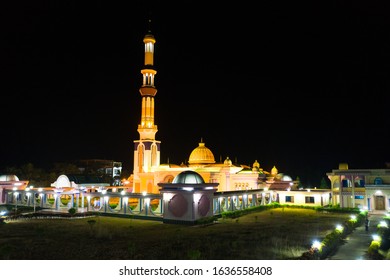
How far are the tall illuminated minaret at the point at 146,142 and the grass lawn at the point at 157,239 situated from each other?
22.6m

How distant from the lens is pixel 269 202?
4628cm

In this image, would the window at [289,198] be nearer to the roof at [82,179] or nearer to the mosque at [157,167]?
the mosque at [157,167]

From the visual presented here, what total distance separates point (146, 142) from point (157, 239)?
34.8m

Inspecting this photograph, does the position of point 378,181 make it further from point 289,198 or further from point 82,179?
point 82,179

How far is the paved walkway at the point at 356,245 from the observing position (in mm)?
17766

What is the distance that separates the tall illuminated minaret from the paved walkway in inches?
1352

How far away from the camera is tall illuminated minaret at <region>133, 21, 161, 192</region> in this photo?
54781 millimetres

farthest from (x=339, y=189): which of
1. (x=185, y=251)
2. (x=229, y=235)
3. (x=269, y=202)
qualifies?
(x=185, y=251)

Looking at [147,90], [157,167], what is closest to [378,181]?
[157,167]

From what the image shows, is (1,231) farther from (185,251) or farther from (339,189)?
(339,189)

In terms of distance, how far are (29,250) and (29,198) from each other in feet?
86.4

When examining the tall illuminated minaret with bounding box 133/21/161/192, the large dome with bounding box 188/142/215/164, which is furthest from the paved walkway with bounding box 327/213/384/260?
the tall illuminated minaret with bounding box 133/21/161/192

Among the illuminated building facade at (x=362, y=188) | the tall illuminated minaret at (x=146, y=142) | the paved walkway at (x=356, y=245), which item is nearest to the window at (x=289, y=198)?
the illuminated building facade at (x=362, y=188)

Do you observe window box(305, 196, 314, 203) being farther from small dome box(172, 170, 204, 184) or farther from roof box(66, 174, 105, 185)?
roof box(66, 174, 105, 185)
